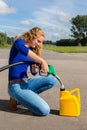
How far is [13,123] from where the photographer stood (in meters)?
5.36

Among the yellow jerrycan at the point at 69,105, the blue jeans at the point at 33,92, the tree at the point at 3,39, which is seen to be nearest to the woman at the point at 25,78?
the blue jeans at the point at 33,92

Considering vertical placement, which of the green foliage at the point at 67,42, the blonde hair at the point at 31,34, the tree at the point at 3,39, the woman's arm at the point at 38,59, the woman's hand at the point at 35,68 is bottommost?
the green foliage at the point at 67,42

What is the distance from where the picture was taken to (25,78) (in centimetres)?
606

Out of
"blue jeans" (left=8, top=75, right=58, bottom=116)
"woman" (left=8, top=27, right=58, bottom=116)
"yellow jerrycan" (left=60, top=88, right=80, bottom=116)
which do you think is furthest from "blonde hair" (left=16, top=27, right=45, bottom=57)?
"yellow jerrycan" (left=60, top=88, right=80, bottom=116)

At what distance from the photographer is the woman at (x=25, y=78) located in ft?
18.8

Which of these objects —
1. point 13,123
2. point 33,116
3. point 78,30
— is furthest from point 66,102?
point 78,30

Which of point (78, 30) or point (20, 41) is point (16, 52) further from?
point (78, 30)

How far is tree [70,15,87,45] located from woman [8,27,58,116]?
104000 mm

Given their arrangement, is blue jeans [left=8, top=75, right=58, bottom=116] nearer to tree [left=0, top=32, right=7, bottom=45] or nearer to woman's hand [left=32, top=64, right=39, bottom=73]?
woman's hand [left=32, top=64, right=39, bottom=73]

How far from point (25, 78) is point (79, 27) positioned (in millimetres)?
117639

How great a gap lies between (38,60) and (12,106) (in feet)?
3.49

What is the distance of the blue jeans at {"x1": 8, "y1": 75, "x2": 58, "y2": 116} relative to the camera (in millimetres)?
5766

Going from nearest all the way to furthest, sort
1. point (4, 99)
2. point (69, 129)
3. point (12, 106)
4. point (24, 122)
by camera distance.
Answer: point (69, 129)
point (24, 122)
point (12, 106)
point (4, 99)

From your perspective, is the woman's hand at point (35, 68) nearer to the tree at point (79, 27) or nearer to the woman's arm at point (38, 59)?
the woman's arm at point (38, 59)
